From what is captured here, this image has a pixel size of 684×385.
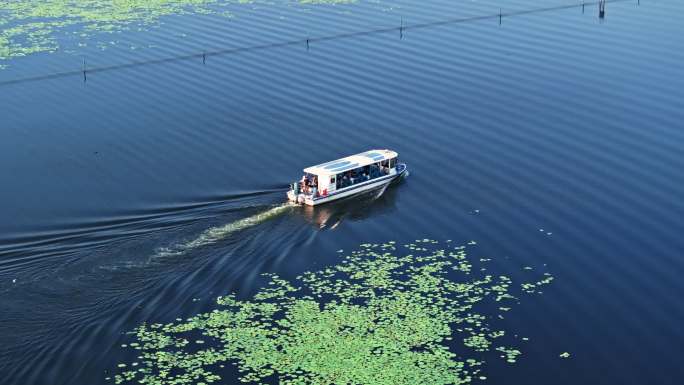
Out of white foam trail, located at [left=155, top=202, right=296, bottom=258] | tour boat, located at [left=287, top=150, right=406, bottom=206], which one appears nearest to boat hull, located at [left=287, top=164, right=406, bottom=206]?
tour boat, located at [left=287, top=150, right=406, bottom=206]

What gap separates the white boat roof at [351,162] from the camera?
59.9 meters

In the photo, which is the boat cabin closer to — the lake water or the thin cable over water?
the lake water

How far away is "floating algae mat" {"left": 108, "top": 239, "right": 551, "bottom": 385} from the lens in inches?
1654

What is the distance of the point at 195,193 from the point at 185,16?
141 feet

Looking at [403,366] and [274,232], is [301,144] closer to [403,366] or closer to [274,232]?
[274,232]

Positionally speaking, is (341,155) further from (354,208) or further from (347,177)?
(354,208)

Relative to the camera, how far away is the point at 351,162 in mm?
61625

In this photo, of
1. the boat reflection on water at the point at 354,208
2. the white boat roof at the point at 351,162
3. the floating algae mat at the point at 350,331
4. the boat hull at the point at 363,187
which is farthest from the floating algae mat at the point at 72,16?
the floating algae mat at the point at 350,331

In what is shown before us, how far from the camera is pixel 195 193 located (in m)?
58.9

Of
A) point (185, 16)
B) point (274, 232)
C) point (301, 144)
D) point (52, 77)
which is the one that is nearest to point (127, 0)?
point (185, 16)

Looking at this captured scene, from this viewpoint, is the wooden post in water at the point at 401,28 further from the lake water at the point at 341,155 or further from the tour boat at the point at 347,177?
the tour boat at the point at 347,177

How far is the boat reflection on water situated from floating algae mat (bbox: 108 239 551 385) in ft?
18.6

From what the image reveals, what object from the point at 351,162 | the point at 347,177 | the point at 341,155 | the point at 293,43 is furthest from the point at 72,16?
the point at 347,177

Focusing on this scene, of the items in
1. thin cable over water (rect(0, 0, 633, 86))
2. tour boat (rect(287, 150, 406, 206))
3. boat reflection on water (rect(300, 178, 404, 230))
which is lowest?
boat reflection on water (rect(300, 178, 404, 230))
